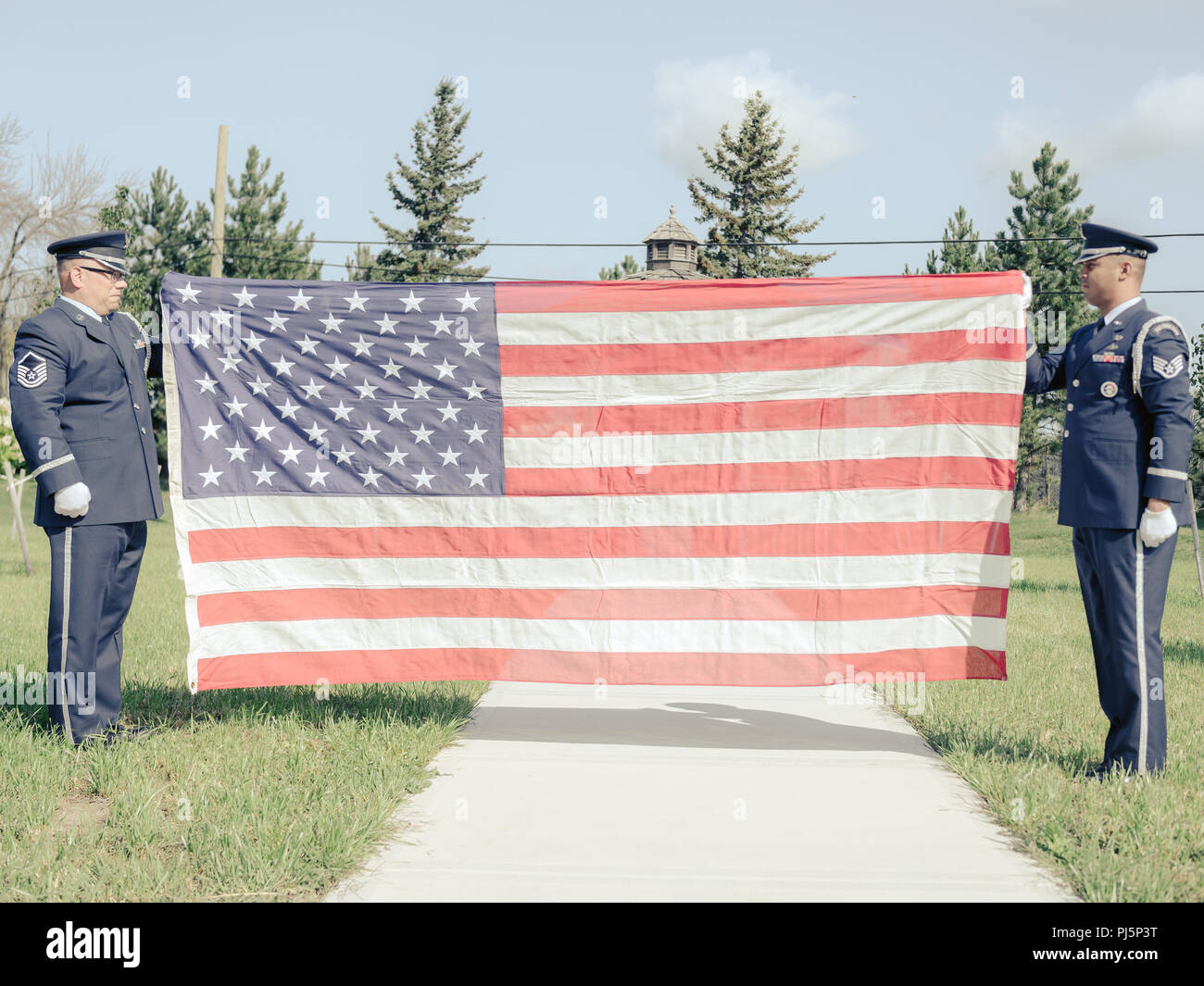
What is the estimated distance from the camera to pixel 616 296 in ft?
17.3

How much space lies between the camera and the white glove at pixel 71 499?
4504 millimetres

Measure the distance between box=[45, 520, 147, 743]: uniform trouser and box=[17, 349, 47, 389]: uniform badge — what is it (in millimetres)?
706

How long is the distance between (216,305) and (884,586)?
3.82 metres

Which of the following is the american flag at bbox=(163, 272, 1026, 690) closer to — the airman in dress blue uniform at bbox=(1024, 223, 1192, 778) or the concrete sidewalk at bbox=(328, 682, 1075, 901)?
the concrete sidewalk at bbox=(328, 682, 1075, 901)

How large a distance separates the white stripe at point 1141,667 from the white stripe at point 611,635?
2.62 feet

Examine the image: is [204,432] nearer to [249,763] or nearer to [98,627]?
[98,627]

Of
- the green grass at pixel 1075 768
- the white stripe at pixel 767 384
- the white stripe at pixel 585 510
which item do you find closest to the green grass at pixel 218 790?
the white stripe at pixel 585 510

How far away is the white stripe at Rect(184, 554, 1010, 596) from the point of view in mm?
5113

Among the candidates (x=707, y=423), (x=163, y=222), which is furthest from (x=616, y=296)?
(x=163, y=222)

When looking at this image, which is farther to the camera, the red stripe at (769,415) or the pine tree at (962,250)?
the pine tree at (962,250)

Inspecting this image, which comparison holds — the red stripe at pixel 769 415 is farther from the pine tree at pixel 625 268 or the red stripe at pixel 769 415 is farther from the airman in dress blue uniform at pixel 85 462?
the pine tree at pixel 625 268

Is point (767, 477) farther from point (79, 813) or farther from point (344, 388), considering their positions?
point (79, 813)

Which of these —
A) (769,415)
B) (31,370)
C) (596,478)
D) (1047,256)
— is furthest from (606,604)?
(1047,256)

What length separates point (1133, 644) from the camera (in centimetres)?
431
